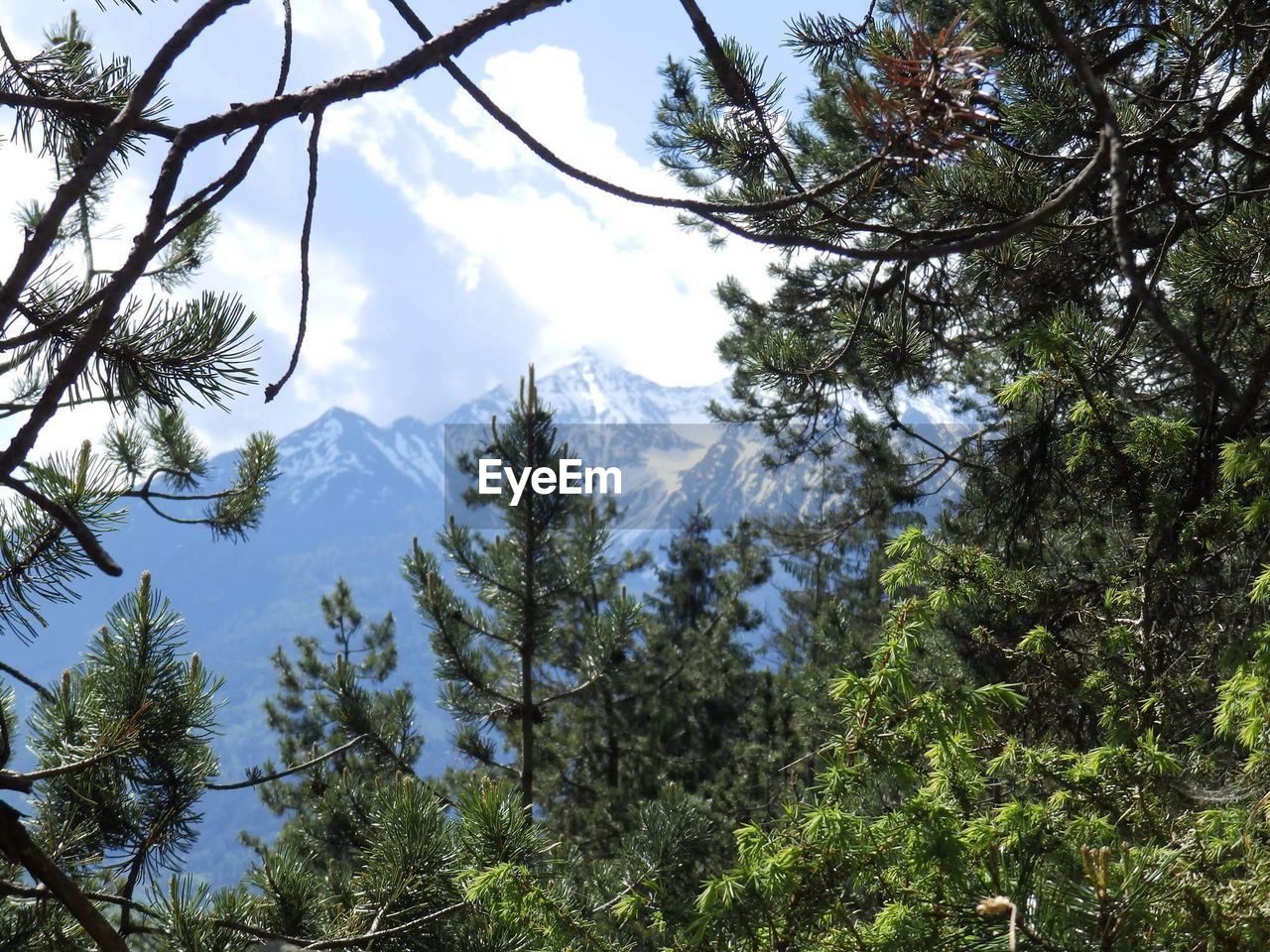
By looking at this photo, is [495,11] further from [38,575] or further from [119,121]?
[38,575]

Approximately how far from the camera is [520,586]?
509 cm

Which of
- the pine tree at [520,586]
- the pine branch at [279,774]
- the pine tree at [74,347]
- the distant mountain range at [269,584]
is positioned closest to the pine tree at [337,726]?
the pine tree at [520,586]

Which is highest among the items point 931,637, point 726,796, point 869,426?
point 869,426

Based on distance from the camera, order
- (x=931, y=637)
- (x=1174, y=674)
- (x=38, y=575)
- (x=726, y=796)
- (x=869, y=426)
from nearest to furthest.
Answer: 1. (x=38, y=575)
2. (x=1174, y=674)
3. (x=931, y=637)
4. (x=869, y=426)
5. (x=726, y=796)

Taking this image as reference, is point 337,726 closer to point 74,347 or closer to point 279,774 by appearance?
point 279,774

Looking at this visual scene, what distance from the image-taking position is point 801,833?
134cm

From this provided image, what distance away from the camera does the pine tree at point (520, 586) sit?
4945mm

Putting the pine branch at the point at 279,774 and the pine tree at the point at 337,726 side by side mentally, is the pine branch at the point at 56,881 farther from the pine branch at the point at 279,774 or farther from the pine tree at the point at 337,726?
the pine tree at the point at 337,726

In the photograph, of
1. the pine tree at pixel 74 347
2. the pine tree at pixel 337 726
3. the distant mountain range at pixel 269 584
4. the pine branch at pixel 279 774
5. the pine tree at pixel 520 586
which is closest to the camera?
the pine tree at pixel 74 347

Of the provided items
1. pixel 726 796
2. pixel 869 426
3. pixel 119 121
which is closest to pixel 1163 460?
pixel 119 121

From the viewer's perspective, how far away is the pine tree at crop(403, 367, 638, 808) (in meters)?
4.95

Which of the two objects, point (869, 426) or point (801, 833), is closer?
point (801, 833)

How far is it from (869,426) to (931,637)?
7.08 feet

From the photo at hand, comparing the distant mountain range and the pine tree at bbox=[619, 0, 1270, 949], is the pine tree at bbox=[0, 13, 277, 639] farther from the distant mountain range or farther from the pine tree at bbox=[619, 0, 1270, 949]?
the distant mountain range
